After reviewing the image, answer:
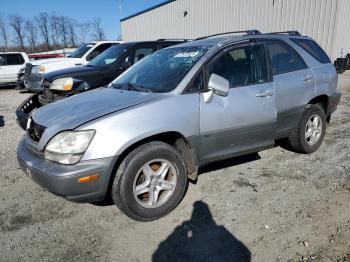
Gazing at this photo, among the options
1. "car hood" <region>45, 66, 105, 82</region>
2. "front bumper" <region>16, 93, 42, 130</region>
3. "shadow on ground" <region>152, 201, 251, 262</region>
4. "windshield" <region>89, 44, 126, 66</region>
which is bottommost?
"shadow on ground" <region>152, 201, 251, 262</region>

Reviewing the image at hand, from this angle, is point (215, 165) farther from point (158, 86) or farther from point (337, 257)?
point (337, 257)

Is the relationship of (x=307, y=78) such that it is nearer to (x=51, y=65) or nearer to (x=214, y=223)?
(x=214, y=223)

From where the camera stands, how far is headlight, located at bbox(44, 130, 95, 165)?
9.89ft

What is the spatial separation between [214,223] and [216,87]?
1.38 metres

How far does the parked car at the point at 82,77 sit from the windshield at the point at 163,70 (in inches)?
80.7

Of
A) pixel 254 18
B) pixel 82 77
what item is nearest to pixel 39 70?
pixel 82 77

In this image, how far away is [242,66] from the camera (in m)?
4.08

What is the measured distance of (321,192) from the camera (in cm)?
388

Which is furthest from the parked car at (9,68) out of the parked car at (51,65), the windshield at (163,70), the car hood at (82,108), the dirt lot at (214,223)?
the car hood at (82,108)

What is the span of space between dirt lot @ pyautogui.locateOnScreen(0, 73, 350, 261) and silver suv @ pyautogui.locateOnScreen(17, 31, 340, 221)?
0.91 ft

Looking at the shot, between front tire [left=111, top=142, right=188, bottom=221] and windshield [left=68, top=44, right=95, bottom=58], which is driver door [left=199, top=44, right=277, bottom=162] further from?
windshield [left=68, top=44, right=95, bottom=58]

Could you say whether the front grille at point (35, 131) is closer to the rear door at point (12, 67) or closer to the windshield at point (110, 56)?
the windshield at point (110, 56)

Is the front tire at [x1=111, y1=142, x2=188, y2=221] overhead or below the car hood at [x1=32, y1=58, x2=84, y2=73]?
below

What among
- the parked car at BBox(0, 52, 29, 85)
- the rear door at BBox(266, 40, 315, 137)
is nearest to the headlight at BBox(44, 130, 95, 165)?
the rear door at BBox(266, 40, 315, 137)
